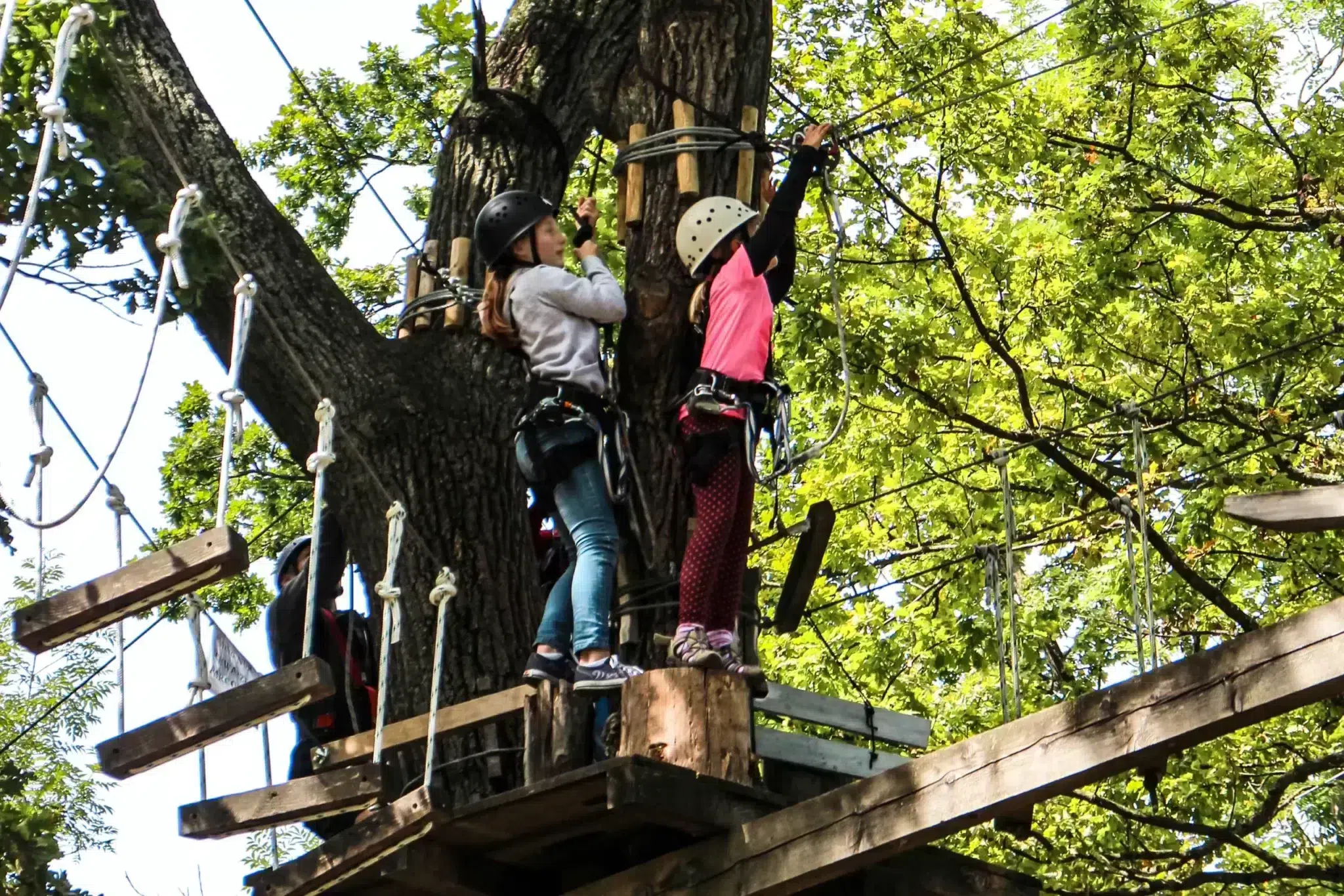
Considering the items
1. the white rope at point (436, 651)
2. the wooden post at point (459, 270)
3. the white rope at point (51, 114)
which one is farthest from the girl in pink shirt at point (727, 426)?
the white rope at point (51, 114)

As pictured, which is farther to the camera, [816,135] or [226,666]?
[816,135]

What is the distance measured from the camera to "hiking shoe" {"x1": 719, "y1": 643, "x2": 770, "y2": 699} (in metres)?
4.99

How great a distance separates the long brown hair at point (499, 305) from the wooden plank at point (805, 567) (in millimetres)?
1106

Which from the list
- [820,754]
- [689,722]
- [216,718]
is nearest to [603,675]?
[689,722]

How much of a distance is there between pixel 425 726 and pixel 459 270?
5.70 feet

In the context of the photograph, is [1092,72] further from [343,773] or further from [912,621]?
[343,773]

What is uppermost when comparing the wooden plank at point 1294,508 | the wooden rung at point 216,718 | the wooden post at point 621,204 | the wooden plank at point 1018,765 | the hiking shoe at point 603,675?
the wooden post at point 621,204

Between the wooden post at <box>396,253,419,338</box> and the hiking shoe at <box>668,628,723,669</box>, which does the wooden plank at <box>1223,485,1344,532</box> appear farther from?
the wooden post at <box>396,253,419,338</box>

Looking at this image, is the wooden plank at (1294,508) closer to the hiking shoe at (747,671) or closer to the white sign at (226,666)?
the hiking shoe at (747,671)

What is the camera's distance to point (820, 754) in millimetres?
5359

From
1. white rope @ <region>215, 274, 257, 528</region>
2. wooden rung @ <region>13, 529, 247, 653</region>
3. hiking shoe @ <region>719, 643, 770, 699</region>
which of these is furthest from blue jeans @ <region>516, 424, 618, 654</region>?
wooden rung @ <region>13, 529, 247, 653</region>

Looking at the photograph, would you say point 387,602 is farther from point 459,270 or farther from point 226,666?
point 459,270

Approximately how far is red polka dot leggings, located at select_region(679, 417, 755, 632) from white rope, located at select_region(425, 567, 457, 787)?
2.14ft

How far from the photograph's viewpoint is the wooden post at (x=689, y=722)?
4.79 m
